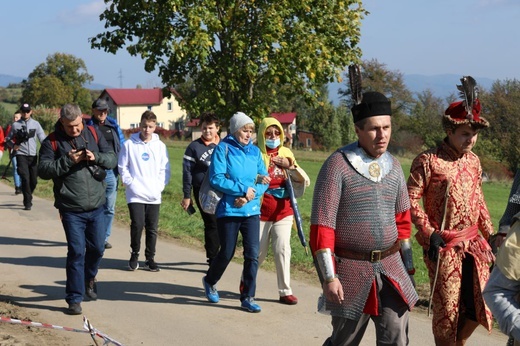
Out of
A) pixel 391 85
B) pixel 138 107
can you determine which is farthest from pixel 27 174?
pixel 138 107

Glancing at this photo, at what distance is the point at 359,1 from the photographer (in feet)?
62.6

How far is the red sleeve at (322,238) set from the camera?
14.9 ft

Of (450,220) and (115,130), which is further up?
(115,130)

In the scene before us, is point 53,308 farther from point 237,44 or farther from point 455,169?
point 237,44

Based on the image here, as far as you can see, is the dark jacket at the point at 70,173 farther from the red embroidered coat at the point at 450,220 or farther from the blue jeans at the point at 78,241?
the red embroidered coat at the point at 450,220

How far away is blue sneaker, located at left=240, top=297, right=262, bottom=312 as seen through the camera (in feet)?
24.6

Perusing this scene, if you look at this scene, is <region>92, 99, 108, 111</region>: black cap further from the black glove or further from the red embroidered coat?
the black glove

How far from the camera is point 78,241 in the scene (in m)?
7.46

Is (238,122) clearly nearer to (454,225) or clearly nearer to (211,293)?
(211,293)

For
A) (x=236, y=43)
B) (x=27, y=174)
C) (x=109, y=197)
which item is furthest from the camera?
(x=236, y=43)

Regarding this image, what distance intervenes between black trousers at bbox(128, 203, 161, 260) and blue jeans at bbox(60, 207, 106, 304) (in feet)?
5.49

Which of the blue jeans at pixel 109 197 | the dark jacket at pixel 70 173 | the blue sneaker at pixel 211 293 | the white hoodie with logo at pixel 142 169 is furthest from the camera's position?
the blue jeans at pixel 109 197

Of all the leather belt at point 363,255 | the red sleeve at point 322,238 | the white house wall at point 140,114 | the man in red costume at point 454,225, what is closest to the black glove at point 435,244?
the man in red costume at point 454,225

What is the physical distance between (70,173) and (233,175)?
153 cm
